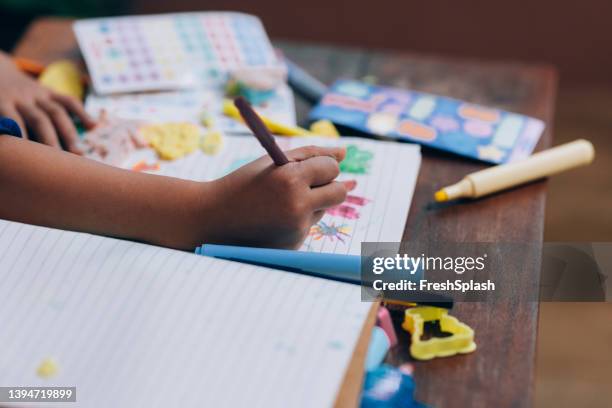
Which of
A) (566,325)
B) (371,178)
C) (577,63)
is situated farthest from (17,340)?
(577,63)

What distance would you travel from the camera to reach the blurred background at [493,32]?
1717 millimetres

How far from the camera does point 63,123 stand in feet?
2.51

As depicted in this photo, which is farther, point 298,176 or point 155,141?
point 155,141

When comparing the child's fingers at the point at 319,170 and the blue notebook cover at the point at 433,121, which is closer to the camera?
the child's fingers at the point at 319,170

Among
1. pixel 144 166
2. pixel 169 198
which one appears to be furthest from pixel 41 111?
pixel 169 198

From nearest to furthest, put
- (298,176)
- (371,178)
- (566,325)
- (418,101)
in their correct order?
(298,176)
(371,178)
(418,101)
(566,325)

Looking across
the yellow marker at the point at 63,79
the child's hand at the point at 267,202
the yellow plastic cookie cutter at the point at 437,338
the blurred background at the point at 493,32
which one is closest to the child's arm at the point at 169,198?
the child's hand at the point at 267,202

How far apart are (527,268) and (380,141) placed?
8.6 inches

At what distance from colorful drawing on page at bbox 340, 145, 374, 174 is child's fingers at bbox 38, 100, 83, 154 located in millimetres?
247

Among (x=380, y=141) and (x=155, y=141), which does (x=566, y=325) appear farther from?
(x=155, y=141)

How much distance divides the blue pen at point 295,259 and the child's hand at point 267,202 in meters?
0.02

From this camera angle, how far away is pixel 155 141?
0.76 m

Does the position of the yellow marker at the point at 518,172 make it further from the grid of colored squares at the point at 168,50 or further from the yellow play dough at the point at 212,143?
the grid of colored squares at the point at 168,50

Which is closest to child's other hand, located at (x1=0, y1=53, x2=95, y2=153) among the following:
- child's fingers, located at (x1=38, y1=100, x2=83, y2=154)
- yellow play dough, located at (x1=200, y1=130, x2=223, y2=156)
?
child's fingers, located at (x1=38, y1=100, x2=83, y2=154)
